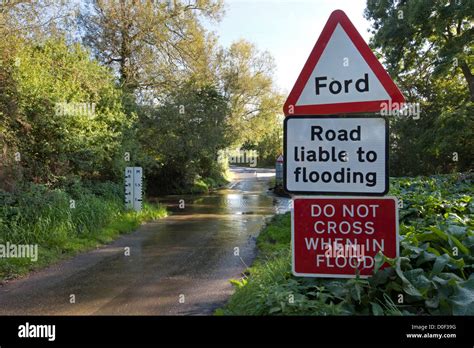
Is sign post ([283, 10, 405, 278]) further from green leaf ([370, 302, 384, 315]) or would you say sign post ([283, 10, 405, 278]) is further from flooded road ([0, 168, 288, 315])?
flooded road ([0, 168, 288, 315])

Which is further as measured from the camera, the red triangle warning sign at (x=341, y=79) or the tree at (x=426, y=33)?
the tree at (x=426, y=33)

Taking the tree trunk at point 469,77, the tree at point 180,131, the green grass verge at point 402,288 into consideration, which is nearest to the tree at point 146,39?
the tree at point 180,131

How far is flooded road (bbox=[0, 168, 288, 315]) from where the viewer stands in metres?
5.02

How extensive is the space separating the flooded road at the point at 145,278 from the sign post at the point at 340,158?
8.26 ft

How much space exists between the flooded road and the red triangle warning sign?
3.00 m

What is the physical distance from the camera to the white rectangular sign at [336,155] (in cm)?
265

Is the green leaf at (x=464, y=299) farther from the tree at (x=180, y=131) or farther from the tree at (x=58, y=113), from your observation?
the tree at (x=180, y=131)

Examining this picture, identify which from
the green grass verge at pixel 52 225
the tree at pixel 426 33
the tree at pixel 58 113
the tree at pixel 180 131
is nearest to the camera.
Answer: the green grass verge at pixel 52 225

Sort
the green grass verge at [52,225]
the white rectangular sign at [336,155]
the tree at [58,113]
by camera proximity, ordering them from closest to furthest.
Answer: the white rectangular sign at [336,155] < the green grass verge at [52,225] < the tree at [58,113]

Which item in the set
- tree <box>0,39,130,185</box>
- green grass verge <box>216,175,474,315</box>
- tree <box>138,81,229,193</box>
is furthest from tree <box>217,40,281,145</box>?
green grass verge <box>216,175,474,315</box>

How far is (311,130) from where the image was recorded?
2.75 metres

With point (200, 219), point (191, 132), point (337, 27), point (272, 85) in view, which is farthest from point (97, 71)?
point (272, 85)
